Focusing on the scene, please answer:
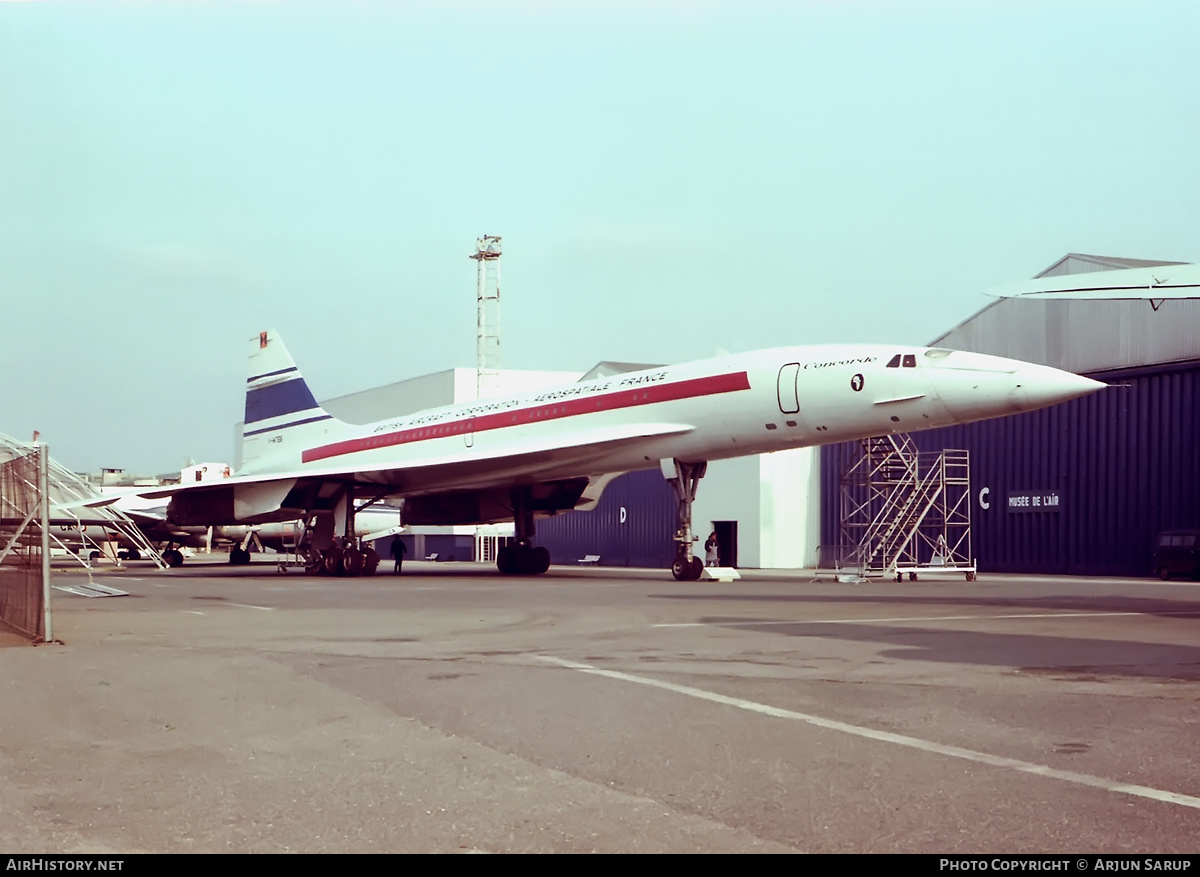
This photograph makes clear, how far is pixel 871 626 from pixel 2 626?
954 centimetres

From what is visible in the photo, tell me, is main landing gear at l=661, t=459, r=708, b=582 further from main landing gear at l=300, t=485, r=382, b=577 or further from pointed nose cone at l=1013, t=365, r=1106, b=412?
main landing gear at l=300, t=485, r=382, b=577

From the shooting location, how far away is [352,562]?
29.0 meters

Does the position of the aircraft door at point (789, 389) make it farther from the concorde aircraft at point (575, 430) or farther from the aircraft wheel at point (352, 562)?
the aircraft wheel at point (352, 562)

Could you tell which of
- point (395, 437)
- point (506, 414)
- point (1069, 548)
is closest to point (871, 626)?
point (506, 414)

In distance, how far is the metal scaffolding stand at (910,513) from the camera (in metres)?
30.6

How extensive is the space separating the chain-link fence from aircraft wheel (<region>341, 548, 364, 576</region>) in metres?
12.5

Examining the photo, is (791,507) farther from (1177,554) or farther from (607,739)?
(607,739)

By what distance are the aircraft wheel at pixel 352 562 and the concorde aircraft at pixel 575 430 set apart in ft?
0.11

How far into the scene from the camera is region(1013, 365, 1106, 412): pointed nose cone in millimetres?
19359

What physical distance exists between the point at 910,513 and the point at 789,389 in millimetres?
11287

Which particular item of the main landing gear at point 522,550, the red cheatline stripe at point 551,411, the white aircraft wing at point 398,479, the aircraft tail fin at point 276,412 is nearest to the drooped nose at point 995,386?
the red cheatline stripe at point 551,411

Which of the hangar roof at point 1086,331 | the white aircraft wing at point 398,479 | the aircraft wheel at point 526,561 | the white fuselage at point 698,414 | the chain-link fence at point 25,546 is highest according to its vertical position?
the hangar roof at point 1086,331

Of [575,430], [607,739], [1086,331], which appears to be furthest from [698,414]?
[607,739]
